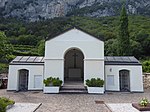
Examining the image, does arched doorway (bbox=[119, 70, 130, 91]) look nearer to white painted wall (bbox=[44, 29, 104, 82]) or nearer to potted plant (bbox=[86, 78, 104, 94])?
white painted wall (bbox=[44, 29, 104, 82])

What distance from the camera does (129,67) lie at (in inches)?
715

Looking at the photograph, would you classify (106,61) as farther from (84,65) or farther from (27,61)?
(27,61)

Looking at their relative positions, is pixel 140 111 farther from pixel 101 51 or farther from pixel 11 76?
pixel 11 76

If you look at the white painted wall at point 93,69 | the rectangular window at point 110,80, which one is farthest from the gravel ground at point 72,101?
the rectangular window at point 110,80

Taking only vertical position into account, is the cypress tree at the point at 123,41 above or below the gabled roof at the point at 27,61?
above

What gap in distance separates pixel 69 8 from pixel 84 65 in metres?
77.7

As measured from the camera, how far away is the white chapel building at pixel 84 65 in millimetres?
17500

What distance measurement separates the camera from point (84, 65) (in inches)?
694

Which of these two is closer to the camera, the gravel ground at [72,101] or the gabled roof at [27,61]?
the gravel ground at [72,101]

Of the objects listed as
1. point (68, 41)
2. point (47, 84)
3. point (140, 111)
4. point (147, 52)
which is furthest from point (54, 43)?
point (147, 52)

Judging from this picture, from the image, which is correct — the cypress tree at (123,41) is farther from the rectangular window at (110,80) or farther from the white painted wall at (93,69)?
the white painted wall at (93,69)

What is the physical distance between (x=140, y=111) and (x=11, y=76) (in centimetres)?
1297

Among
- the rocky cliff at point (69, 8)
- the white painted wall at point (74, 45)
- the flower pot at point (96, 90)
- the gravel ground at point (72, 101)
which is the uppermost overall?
the rocky cliff at point (69, 8)

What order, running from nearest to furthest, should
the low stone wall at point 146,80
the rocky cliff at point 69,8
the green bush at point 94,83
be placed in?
the green bush at point 94,83
the low stone wall at point 146,80
the rocky cliff at point 69,8
